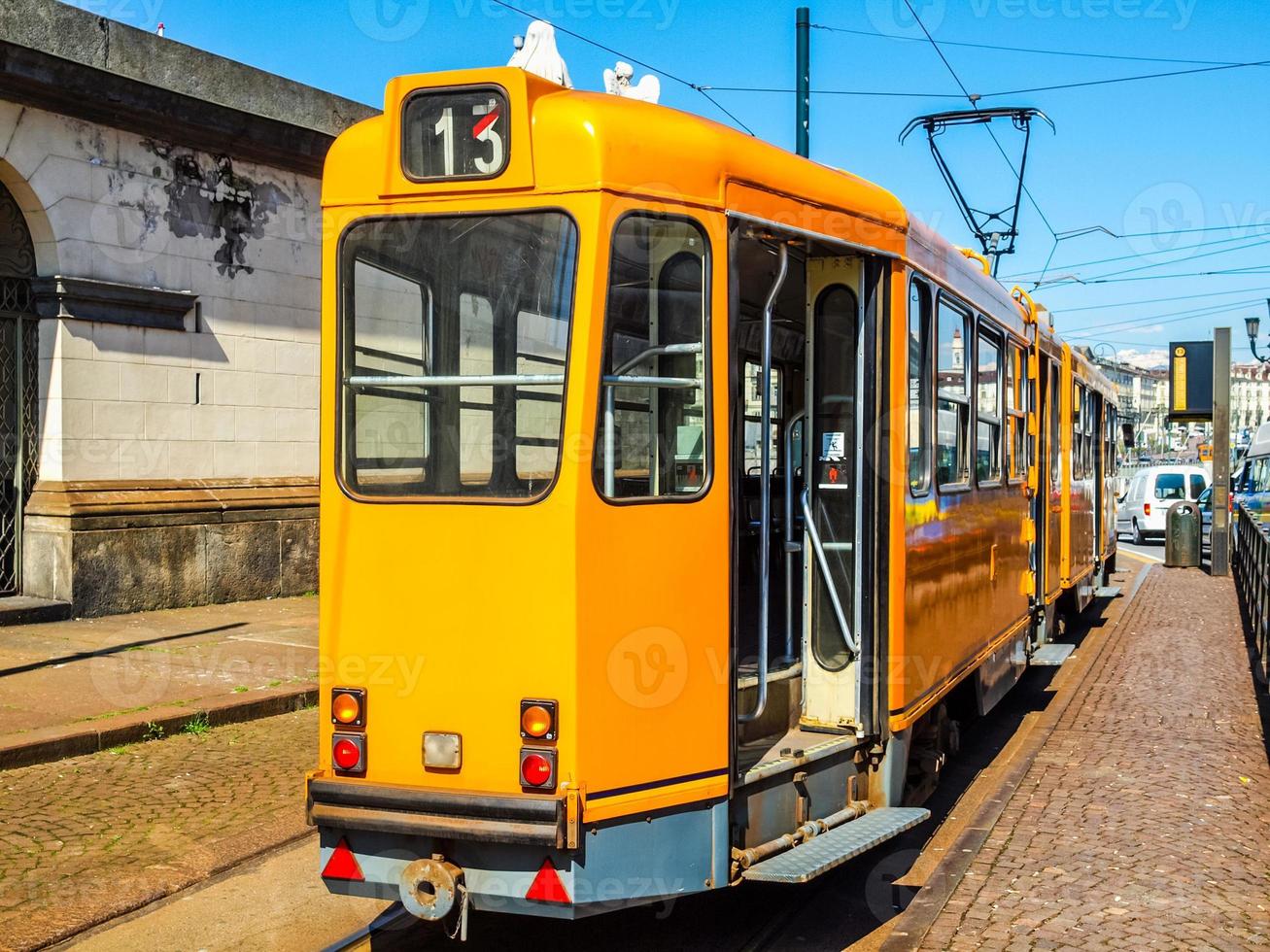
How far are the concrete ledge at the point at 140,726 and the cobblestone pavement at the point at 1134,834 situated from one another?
Result: 4895mm

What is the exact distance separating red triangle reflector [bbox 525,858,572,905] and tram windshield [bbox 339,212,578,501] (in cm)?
118

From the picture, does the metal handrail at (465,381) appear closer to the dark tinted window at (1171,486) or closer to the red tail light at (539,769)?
the red tail light at (539,769)

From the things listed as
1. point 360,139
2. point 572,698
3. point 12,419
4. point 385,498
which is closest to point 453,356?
point 385,498

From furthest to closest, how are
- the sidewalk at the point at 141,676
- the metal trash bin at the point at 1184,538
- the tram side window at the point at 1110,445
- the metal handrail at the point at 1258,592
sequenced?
1. the metal trash bin at the point at 1184,538
2. the tram side window at the point at 1110,445
3. the metal handrail at the point at 1258,592
4. the sidewalk at the point at 141,676

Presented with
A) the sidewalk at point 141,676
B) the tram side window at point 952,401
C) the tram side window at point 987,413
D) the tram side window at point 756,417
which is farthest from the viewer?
the sidewalk at point 141,676

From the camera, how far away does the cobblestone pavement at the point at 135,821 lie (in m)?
5.39

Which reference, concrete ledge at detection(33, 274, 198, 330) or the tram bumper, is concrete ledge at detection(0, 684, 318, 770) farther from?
concrete ledge at detection(33, 274, 198, 330)

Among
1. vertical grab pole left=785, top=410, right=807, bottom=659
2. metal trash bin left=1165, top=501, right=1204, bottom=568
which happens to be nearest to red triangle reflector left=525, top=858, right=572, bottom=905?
vertical grab pole left=785, top=410, right=807, bottom=659

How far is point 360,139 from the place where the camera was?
4527 millimetres

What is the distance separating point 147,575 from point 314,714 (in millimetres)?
4102

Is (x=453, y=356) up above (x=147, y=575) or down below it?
above

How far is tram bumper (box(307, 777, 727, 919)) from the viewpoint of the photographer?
406cm

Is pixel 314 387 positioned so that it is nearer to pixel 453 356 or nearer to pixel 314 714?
pixel 314 714

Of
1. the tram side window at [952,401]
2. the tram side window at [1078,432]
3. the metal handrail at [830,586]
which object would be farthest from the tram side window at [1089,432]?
the metal handrail at [830,586]
